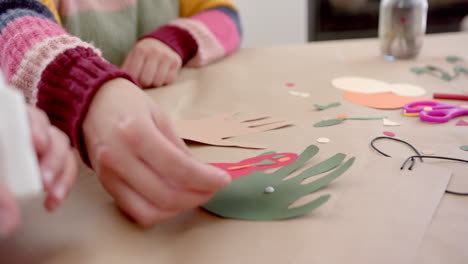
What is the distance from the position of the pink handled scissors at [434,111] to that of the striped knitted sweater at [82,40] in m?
0.33

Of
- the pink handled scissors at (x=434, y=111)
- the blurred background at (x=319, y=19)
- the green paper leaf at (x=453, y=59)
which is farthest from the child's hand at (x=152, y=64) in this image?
the blurred background at (x=319, y=19)

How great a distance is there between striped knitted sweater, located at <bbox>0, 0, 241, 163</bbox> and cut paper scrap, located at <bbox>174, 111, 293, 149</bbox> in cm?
11

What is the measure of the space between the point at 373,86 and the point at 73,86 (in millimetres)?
426

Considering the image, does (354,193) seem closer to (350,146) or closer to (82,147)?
(350,146)

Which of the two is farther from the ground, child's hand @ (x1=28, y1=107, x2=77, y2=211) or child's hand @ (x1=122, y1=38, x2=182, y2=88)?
child's hand @ (x1=28, y1=107, x2=77, y2=211)

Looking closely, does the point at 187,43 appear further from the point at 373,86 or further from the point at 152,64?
the point at 373,86

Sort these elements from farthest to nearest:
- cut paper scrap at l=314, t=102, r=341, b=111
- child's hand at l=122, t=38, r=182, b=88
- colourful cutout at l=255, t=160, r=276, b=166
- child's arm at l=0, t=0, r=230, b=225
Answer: child's hand at l=122, t=38, r=182, b=88 < cut paper scrap at l=314, t=102, r=341, b=111 < colourful cutout at l=255, t=160, r=276, b=166 < child's arm at l=0, t=0, r=230, b=225

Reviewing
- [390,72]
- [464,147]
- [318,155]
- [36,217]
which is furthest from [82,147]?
[390,72]

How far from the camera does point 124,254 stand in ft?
0.93

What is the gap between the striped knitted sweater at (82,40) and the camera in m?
0.37

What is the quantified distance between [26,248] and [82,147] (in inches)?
3.9

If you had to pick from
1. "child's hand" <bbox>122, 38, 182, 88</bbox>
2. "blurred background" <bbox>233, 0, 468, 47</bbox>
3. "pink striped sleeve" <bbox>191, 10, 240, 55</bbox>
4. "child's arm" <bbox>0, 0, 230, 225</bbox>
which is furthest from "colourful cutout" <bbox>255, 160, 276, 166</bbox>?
"blurred background" <bbox>233, 0, 468, 47</bbox>

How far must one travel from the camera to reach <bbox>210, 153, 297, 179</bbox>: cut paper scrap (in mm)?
392

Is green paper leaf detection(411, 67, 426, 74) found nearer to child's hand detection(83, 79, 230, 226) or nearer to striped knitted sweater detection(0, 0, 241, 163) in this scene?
striped knitted sweater detection(0, 0, 241, 163)
